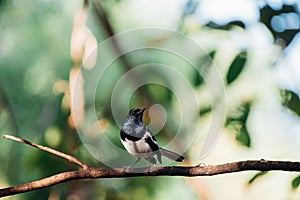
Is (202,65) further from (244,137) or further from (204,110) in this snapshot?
(244,137)

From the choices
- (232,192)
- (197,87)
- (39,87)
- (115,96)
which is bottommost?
(232,192)

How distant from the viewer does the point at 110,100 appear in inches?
53.3

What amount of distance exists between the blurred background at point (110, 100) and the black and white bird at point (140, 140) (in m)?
0.06

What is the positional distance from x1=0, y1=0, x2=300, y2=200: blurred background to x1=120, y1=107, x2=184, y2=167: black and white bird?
2.3 inches

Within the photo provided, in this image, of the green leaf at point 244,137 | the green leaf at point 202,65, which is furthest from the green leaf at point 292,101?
the green leaf at point 202,65

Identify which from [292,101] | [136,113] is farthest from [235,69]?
[136,113]

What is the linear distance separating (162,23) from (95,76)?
0.21m

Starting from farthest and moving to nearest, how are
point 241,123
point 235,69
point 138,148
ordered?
point 138,148
point 241,123
point 235,69

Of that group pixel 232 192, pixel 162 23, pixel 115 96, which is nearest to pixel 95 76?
pixel 115 96

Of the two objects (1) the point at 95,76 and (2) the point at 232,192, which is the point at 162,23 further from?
(2) the point at 232,192

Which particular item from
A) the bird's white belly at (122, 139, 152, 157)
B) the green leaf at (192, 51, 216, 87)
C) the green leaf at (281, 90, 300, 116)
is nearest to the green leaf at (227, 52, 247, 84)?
the green leaf at (281, 90, 300, 116)

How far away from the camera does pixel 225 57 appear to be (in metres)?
1.19

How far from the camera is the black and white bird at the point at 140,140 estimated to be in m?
1.19

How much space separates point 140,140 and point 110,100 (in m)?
0.17
